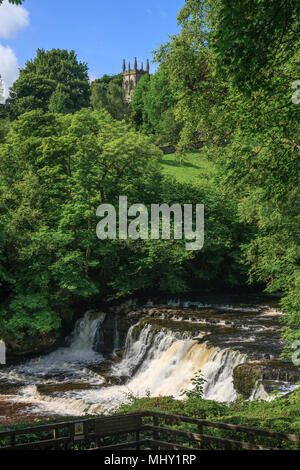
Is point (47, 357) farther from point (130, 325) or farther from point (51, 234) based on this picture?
point (51, 234)

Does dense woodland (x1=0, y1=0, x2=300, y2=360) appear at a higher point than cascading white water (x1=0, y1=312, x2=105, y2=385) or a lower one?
higher

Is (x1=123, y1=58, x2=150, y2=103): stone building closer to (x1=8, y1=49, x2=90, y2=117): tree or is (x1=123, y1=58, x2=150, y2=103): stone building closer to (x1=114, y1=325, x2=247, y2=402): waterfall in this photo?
(x1=8, y1=49, x2=90, y2=117): tree

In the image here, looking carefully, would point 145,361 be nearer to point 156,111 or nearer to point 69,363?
point 69,363

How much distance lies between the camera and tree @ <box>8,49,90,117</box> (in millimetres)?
66806

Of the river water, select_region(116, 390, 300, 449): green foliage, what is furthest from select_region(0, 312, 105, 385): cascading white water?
select_region(116, 390, 300, 449): green foliage

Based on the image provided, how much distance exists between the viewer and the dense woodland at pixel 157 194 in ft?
43.0

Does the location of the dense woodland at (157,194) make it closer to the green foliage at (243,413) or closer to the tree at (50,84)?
the green foliage at (243,413)

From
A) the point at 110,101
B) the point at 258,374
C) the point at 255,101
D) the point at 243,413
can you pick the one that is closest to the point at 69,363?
the point at 258,374

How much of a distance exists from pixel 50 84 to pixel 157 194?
49.0 meters

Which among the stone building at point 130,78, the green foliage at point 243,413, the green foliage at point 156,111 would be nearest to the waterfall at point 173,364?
the green foliage at point 243,413

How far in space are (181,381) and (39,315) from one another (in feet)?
29.1

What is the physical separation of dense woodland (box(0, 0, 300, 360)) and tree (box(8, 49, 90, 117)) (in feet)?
121
